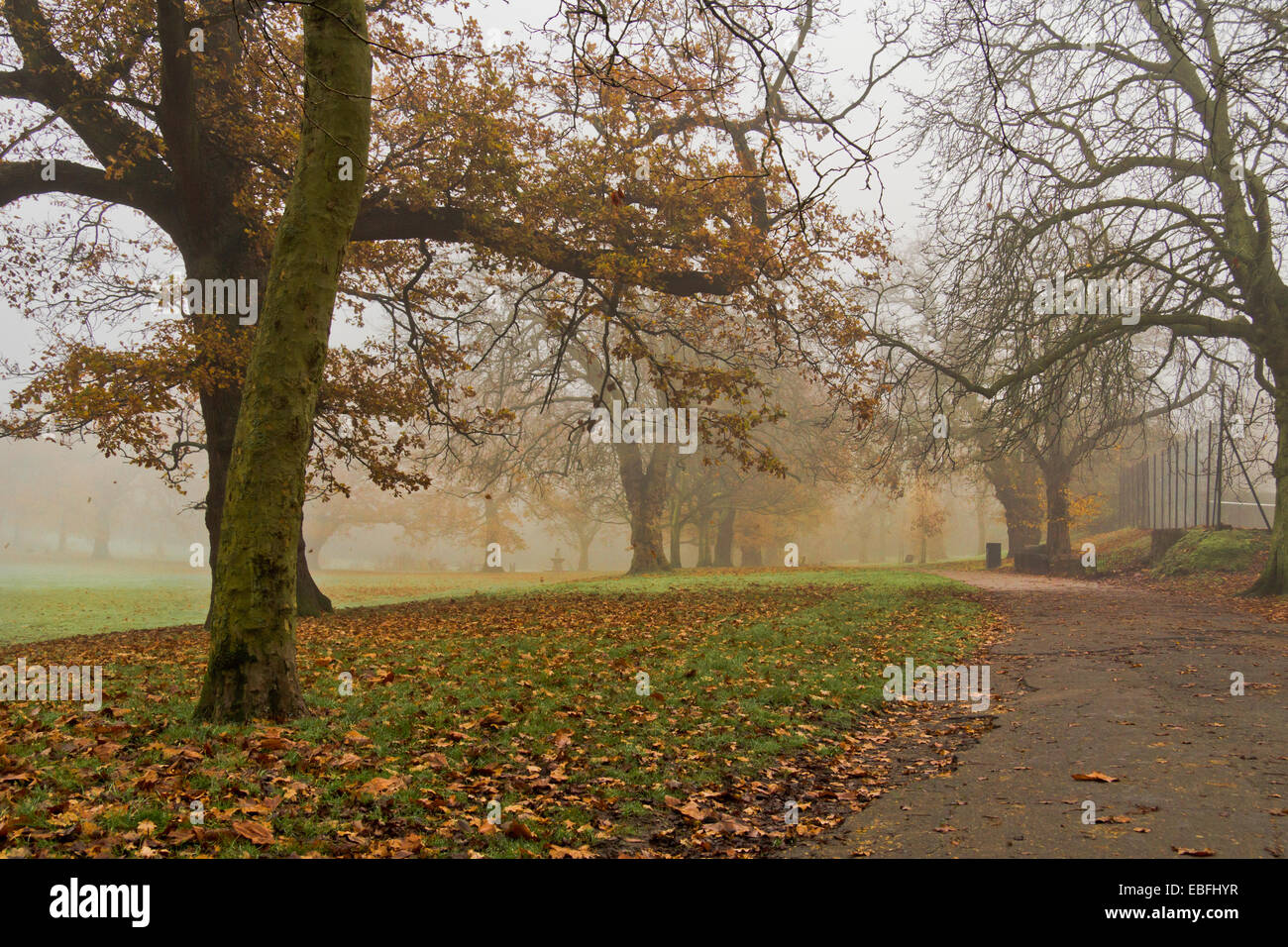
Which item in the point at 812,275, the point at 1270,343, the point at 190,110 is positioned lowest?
the point at 1270,343

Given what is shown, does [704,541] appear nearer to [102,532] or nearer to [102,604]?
[102,604]

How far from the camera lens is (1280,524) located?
1678 centimetres

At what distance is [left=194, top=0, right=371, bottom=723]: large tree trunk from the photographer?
636cm

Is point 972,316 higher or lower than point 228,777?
higher

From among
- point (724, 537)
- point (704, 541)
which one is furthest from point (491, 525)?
point (724, 537)

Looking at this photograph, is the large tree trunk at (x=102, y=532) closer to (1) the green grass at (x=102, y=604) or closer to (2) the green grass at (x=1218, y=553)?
(1) the green grass at (x=102, y=604)

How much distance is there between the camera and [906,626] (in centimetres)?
1398

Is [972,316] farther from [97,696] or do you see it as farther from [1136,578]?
[97,696]

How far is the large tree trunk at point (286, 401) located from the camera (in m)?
6.36

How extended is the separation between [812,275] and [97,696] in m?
14.3

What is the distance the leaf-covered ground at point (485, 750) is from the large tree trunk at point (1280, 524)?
9369mm
